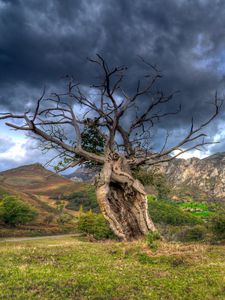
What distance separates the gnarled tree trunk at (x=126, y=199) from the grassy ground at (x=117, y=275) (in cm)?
617

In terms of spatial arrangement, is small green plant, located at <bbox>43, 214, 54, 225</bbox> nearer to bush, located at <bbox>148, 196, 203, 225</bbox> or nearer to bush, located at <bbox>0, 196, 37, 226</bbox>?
bush, located at <bbox>0, 196, 37, 226</bbox>

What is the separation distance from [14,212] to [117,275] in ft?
303

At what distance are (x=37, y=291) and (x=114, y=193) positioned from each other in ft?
45.7

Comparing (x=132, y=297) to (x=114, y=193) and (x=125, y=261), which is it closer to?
(x=125, y=261)

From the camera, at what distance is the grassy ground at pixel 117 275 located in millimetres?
9664

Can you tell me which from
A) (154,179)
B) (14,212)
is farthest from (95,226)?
(154,179)

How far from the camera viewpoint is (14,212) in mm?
98375

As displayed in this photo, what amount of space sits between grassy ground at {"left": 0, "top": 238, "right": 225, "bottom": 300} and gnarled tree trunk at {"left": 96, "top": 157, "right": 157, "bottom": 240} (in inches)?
243

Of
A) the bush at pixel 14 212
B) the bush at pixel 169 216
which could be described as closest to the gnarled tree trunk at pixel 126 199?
the bush at pixel 14 212

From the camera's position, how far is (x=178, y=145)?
82.8ft

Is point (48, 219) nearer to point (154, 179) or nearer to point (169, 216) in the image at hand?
point (169, 216)

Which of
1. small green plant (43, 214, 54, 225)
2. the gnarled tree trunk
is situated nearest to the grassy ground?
the gnarled tree trunk

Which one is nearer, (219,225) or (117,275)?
(117,275)

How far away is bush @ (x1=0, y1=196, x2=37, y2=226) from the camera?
95825mm
